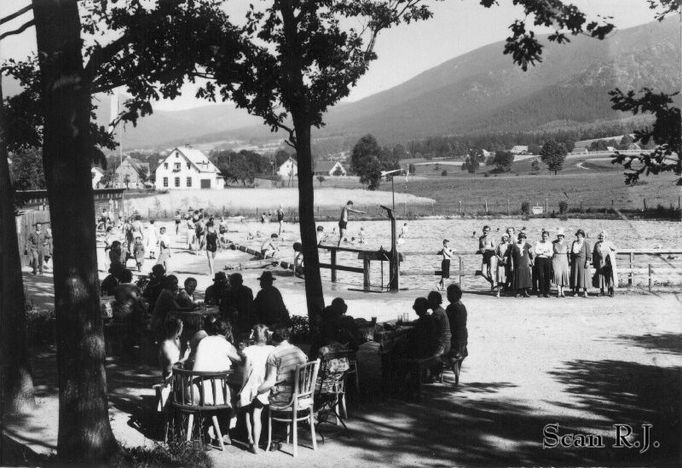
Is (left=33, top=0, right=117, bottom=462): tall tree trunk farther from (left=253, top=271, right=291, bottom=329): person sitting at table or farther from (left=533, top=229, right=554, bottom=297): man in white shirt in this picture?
(left=533, top=229, right=554, bottom=297): man in white shirt

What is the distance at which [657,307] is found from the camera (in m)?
16.1

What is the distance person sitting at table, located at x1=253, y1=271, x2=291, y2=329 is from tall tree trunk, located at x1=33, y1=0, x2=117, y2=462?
4.42m

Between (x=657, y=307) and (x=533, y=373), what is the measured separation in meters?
7.10

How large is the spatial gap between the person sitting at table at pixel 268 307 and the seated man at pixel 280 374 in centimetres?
336

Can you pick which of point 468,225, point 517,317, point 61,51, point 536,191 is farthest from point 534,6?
point 536,191

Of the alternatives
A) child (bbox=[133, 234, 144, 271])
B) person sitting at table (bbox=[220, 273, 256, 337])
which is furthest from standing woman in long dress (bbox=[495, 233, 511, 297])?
child (bbox=[133, 234, 144, 271])

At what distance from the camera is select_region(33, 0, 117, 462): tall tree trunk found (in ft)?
20.2

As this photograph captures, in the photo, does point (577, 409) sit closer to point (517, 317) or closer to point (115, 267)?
point (517, 317)

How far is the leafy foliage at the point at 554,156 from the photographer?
13388 cm

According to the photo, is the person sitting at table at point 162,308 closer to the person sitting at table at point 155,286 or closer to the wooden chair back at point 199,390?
the person sitting at table at point 155,286

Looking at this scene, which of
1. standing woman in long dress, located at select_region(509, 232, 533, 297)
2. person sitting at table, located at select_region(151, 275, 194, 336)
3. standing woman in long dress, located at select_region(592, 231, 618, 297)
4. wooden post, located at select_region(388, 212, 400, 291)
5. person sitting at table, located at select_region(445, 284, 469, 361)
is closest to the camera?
person sitting at table, located at select_region(445, 284, 469, 361)

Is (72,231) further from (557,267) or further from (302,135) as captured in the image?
(557,267)

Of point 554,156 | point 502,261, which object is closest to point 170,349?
point 502,261

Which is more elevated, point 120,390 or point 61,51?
point 61,51
